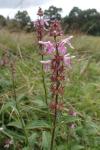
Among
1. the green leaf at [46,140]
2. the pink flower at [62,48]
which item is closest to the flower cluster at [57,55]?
the pink flower at [62,48]

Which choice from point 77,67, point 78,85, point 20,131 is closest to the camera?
point 20,131

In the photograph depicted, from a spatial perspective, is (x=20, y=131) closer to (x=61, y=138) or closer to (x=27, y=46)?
(x=61, y=138)

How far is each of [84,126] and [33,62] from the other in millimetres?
1840

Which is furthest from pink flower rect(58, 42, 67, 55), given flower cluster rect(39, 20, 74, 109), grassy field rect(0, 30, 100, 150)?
grassy field rect(0, 30, 100, 150)

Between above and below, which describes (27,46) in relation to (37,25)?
below

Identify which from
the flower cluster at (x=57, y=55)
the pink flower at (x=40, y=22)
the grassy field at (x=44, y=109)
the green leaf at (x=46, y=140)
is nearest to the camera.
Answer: the flower cluster at (x=57, y=55)

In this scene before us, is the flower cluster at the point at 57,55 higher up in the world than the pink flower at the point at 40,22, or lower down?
lower down

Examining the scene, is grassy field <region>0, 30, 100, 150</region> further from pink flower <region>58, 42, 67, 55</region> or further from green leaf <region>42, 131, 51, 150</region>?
pink flower <region>58, 42, 67, 55</region>

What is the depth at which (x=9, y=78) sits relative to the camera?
13.5ft

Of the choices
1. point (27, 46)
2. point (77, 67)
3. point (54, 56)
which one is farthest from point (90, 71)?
point (54, 56)

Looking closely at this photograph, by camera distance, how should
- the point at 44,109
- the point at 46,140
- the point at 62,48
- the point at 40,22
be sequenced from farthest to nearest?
the point at 44,109 < the point at 40,22 < the point at 46,140 < the point at 62,48

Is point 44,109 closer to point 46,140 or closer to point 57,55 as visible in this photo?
point 46,140

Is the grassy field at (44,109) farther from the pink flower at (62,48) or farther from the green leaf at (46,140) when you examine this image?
the pink flower at (62,48)

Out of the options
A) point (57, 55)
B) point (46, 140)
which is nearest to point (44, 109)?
point (46, 140)
